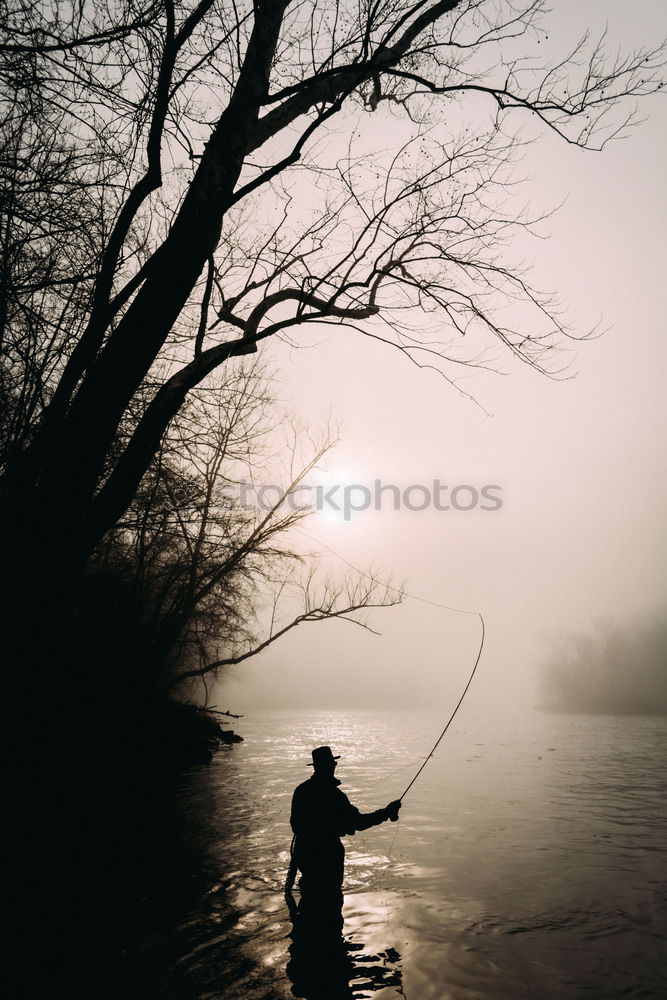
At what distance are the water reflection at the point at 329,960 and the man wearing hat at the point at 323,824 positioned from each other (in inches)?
8.7

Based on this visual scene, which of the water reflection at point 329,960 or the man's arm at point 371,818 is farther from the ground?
the man's arm at point 371,818

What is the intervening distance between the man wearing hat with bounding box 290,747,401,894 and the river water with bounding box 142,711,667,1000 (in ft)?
2.09

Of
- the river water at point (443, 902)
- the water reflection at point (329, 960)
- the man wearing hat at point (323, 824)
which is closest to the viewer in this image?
the water reflection at point (329, 960)

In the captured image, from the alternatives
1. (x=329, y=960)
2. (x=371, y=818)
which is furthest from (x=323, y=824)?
(x=329, y=960)

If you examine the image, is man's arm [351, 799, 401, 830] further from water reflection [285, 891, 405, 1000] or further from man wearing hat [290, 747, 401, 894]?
water reflection [285, 891, 405, 1000]

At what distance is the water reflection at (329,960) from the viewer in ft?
16.3

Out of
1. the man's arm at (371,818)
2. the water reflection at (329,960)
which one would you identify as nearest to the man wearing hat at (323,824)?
the man's arm at (371,818)

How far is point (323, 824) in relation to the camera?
604 centimetres

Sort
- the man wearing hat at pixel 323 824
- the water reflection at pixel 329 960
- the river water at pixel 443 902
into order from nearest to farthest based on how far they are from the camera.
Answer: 1. the water reflection at pixel 329 960
2. the river water at pixel 443 902
3. the man wearing hat at pixel 323 824

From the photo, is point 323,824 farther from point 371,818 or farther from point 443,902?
point 443,902

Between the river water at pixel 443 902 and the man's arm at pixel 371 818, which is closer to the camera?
the river water at pixel 443 902

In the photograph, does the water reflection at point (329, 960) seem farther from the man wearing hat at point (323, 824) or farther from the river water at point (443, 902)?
the man wearing hat at point (323, 824)

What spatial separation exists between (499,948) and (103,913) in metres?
4.42

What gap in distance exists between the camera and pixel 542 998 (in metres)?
5.09
